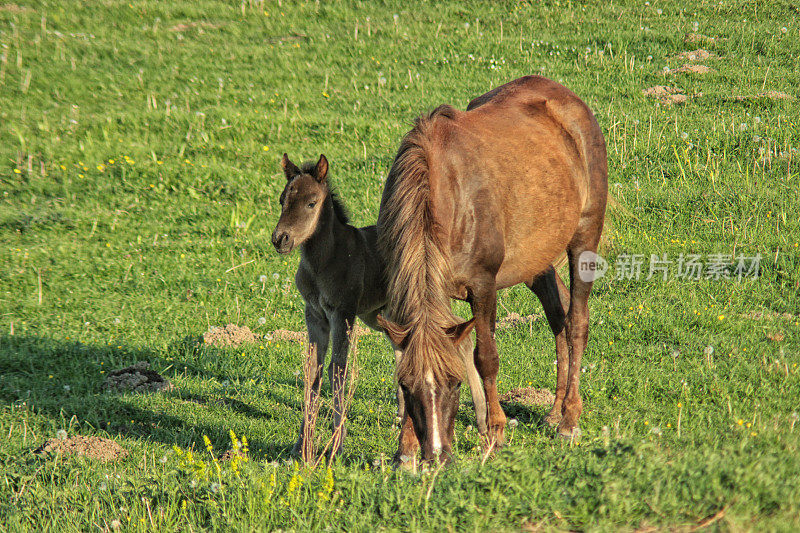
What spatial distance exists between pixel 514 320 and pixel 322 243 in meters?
3.56

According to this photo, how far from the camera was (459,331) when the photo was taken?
490 centimetres

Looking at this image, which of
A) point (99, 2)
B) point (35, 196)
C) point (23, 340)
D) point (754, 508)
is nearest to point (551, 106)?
point (754, 508)

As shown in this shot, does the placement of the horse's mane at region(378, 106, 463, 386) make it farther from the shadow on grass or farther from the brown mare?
the shadow on grass

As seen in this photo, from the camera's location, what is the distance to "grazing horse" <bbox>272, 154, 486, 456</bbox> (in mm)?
5992

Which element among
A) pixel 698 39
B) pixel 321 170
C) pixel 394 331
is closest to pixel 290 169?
pixel 321 170

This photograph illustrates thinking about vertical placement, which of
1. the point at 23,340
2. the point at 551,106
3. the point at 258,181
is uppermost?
the point at 551,106

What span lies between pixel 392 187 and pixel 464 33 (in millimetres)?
13084

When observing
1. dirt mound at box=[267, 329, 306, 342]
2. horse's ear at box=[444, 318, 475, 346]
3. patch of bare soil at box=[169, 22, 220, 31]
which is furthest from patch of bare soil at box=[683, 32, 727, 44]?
horse's ear at box=[444, 318, 475, 346]

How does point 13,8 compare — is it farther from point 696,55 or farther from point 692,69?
point 696,55

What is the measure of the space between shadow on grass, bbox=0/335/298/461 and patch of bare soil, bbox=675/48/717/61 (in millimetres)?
12346

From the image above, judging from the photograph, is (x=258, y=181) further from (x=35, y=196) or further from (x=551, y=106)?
(x=551, y=106)

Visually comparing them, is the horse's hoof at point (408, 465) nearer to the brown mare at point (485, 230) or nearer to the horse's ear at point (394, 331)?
the brown mare at point (485, 230)

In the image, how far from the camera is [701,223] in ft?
34.9

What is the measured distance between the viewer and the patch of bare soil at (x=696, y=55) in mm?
15836
